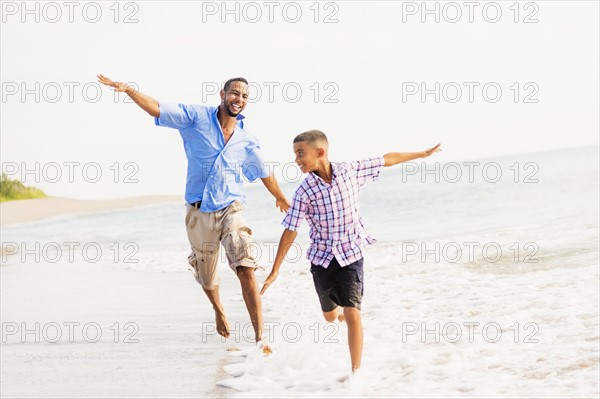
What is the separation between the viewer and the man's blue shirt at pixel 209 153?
5.72 metres

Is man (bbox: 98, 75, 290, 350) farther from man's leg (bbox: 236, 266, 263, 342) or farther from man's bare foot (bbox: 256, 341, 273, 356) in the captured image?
man's bare foot (bbox: 256, 341, 273, 356)

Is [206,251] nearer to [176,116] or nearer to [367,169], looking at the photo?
[176,116]

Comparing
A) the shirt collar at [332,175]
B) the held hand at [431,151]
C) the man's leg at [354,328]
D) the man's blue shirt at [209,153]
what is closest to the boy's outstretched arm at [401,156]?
the held hand at [431,151]

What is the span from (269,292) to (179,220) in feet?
64.3

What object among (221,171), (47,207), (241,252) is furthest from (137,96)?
(47,207)

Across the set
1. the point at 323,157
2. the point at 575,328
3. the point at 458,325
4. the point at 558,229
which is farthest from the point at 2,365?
the point at 558,229

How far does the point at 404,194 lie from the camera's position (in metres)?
34.1

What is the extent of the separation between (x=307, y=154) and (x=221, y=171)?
146cm

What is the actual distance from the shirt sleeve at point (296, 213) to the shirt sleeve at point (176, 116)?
56.3 inches

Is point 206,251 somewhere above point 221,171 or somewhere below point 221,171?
below

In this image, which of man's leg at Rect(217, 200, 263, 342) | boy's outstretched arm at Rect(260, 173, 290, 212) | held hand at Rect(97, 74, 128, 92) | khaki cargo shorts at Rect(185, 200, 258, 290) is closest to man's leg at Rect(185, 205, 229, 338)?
khaki cargo shorts at Rect(185, 200, 258, 290)

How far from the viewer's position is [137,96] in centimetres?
535

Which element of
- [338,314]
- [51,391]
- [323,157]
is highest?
[323,157]

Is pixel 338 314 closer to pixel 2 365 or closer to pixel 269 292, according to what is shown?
pixel 2 365
